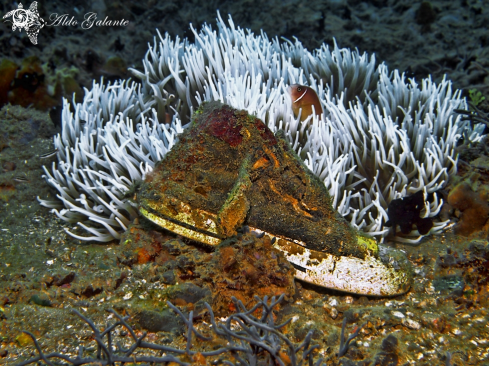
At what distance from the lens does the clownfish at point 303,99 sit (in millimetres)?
3469

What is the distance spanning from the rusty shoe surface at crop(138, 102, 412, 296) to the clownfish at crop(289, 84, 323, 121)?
1.21 m

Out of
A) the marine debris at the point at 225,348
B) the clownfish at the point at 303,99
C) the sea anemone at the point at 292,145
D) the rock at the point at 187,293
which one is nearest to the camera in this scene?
the marine debris at the point at 225,348

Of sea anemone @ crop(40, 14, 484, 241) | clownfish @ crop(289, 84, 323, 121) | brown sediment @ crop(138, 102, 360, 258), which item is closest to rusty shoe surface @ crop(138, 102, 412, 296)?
brown sediment @ crop(138, 102, 360, 258)

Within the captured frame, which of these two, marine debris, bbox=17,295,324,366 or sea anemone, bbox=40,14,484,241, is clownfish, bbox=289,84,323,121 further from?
marine debris, bbox=17,295,324,366

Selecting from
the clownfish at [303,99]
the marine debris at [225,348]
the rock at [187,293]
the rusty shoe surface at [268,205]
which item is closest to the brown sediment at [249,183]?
the rusty shoe surface at [268,205]

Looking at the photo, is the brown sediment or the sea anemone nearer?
the brown sediment

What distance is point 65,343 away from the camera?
2055mm

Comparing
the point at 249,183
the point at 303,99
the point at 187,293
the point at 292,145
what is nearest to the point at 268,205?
the point at 249,183

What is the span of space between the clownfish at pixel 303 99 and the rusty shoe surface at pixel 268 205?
1.21m

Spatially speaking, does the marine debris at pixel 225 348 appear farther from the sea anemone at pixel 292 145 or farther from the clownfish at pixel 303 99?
the clownfish at pixel 303 99

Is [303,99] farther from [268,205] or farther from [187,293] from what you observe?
[187,293]

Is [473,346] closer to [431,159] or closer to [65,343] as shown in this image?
[431,159]

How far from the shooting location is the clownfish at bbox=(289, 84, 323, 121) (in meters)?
3.47

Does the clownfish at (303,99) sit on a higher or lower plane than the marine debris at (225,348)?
higher
